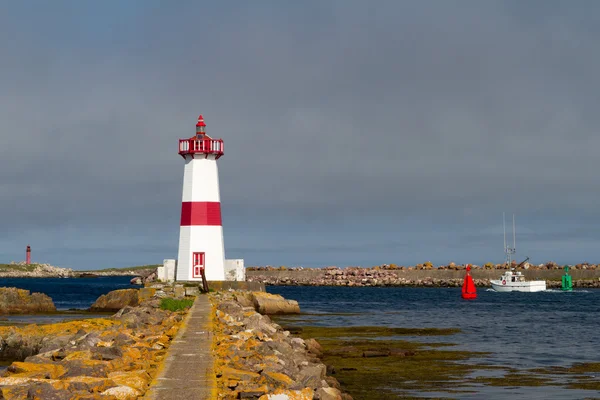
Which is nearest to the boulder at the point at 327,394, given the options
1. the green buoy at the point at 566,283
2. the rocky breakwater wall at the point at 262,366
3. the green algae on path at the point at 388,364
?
the rocky breakwater wall at the point at 262,366

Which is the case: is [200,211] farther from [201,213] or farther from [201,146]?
[201,146]

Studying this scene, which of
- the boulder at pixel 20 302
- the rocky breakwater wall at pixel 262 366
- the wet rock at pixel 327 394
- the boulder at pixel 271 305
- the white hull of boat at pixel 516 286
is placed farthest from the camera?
the white hull of boat at pixel 516 286

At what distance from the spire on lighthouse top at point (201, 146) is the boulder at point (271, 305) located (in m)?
6.53

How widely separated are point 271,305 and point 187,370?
25984 millimetres

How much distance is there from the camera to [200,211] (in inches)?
1359

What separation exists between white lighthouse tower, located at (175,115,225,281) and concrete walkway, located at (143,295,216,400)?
56.9 ft

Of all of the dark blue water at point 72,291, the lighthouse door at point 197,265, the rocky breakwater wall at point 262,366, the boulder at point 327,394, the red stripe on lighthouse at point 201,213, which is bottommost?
the dark blue water at point 72,291

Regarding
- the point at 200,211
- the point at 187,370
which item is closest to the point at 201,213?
the point at 200,211

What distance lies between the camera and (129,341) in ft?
47.6

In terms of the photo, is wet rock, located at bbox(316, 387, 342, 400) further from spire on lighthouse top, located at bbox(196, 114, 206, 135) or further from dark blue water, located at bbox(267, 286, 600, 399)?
spire on lighthouse top, located at bbox(196, 114, 206, 135)

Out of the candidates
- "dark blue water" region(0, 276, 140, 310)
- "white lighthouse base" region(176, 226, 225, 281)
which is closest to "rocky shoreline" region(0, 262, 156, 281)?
"dark blue water" region(0, 276, 140, 310)

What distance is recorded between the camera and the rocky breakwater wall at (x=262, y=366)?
1052 cm

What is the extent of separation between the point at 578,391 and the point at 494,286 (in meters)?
54.4

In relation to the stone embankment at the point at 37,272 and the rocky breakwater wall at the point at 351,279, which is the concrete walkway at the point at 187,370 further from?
the stone embankment at the point at 37,272
